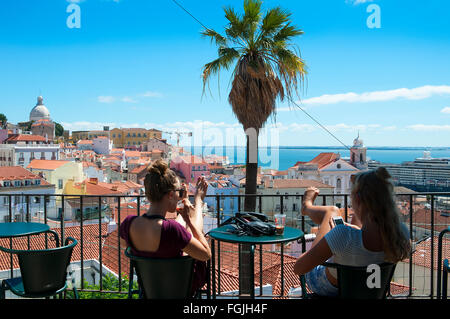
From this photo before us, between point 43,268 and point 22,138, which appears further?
point 22,138

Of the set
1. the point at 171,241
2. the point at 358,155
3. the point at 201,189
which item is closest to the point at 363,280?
the point at 171,241

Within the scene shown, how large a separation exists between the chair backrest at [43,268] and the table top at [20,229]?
446mm

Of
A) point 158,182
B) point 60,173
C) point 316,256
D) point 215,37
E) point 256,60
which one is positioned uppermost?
point 215,37

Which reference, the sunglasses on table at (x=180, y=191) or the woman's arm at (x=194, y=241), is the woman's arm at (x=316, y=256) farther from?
the sunglasses on table at (x=180, y=191)

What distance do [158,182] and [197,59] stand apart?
2786cm

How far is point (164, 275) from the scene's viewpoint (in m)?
2.12

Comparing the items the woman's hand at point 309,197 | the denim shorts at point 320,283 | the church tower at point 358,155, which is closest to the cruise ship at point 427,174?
the church tower at point 358,155

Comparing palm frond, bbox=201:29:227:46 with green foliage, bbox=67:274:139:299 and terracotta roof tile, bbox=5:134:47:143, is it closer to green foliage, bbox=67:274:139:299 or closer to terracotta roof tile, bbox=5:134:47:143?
green foliage, bbox=67:274:139:299

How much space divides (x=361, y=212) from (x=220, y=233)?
3.25 ft

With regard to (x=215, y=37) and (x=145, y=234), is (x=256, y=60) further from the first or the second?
(x=145, y=234)

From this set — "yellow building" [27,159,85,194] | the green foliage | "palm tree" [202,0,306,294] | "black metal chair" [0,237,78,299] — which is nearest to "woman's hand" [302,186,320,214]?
"black metal chair" [0,237,78,299]

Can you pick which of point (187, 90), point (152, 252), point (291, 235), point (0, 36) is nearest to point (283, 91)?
point (291, 235)

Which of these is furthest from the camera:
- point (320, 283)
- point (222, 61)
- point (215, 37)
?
point (215, 37)

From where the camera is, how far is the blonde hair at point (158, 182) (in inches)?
90.0
